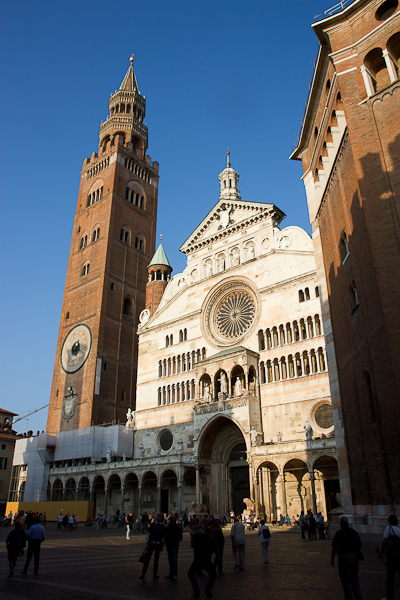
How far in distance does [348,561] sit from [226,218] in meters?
33.3

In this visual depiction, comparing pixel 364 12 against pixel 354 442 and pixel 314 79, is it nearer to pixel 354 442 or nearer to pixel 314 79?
pixel 314 79

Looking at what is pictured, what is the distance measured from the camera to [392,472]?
1183 centimetres

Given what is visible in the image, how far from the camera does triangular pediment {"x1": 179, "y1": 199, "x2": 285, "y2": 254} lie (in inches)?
1388

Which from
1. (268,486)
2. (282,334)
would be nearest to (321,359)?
(282,334)

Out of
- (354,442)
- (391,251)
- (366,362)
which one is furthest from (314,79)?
(354,442)

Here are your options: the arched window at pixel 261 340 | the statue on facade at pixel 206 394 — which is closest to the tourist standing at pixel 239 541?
the statue on facade at pixel 206 394

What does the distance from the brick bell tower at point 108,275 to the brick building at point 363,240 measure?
99.1 ft

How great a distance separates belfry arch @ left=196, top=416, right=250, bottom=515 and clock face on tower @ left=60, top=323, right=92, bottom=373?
18.1 m

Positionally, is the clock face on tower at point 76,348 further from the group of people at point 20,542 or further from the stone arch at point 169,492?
the group of people at point 20,542

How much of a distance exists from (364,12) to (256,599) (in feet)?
57.0

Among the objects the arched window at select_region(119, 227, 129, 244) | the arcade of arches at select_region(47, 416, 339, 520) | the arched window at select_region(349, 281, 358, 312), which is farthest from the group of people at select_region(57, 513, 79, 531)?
the arched window at select_region(119, 227, 129, 244)

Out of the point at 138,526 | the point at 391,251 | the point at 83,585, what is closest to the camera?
the point at 83,585

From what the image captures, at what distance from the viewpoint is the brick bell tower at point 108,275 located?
43938 millimetres

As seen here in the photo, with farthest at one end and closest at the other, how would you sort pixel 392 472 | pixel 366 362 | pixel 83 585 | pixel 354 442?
pixel 354 442 < pixel 366 362 < pixel 392 472 < pixel 83 585
